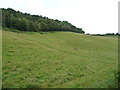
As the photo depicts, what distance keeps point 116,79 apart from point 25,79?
22.7 feet

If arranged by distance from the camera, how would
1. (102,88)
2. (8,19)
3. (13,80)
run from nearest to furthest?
(102,88)
(13,80)
(8,19)

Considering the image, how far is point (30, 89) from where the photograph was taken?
9.75 m

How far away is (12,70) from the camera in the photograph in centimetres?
1475

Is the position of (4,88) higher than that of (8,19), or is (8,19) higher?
(8,19)

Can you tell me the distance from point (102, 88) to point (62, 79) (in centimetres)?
468

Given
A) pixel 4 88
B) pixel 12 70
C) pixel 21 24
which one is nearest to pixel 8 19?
pixel 21 24

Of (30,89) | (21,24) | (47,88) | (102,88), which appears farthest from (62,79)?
(21,24)

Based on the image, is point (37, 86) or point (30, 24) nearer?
point (37, 86)

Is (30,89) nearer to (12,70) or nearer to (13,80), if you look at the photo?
(13,80)

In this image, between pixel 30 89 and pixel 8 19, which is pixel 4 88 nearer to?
pixel 30 89

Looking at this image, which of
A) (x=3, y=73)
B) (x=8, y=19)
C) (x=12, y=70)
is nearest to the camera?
(x=3, y=73)

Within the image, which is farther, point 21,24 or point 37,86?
point 21,24

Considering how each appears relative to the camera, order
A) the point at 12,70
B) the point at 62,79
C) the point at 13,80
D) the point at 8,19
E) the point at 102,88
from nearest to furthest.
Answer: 1. the point at 102,88
2. the point at 13,80
3. the point at 62,79
4. the point at 12,70
5. the point at 8,19

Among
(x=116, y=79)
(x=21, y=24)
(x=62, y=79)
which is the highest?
(x=21, y=24)
